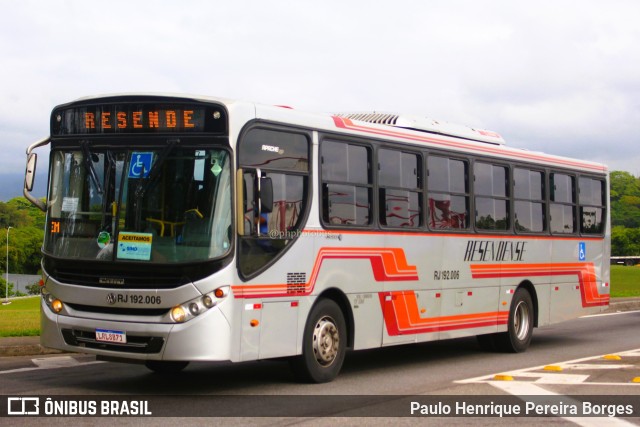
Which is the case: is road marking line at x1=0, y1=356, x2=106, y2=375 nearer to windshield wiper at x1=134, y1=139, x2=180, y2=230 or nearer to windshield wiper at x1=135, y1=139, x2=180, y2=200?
windshield wiper at x1=134, y1=139, x2=180, y2=230

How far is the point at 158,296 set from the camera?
10.6 meters

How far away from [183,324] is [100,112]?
2717mm

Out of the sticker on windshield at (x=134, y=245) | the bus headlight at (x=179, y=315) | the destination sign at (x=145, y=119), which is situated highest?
the destination sign at (x=145, y=119)

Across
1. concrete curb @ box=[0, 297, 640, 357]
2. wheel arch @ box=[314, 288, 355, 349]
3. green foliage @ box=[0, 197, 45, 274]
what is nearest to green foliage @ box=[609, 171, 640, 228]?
green foliage @ box=[0, 197, 45, 274]

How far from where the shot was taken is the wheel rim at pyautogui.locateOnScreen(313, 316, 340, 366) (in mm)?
12148

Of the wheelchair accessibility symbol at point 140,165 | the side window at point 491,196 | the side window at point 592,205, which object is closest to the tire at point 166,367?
the wheelchair accessibility symbol at point 140,165

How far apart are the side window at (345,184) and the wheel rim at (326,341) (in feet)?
4.09

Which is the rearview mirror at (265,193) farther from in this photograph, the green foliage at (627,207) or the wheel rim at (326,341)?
the green foliage at (627,207)

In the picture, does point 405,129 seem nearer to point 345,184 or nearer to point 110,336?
point 345,184

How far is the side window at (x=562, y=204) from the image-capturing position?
59.7 ft

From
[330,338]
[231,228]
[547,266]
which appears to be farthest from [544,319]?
[231,228]

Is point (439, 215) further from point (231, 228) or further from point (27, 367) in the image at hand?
point (27, 367)

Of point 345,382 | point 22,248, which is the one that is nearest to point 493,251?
point 345,382

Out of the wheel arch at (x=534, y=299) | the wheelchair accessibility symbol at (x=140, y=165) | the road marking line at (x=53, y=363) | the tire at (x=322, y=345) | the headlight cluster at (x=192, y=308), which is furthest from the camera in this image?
the wheel arch at (x=534, y=299)
